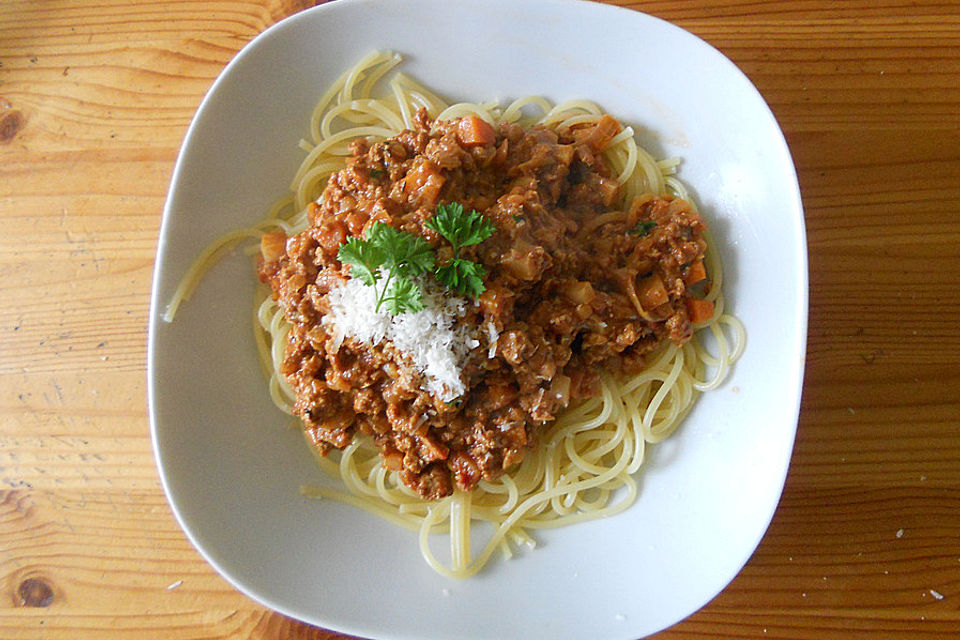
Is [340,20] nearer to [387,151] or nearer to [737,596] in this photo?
[387,151]

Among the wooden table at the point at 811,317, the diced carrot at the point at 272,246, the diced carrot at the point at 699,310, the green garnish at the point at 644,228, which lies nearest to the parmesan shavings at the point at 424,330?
the diced carrot at the point at 272,246

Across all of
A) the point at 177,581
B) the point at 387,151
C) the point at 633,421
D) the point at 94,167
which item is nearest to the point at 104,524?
the point at 177,581

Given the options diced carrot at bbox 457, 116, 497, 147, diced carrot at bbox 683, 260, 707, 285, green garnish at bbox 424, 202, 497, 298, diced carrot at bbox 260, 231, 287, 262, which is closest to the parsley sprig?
green garnish at bbox 424, 202, 497, 298

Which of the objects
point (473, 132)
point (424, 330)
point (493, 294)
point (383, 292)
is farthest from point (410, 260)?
point (473, 132)

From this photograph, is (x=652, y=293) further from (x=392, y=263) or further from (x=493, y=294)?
(x=392, y=263)

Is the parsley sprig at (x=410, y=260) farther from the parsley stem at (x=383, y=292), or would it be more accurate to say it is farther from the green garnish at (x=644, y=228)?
the green garnish at (x=644, y=228)

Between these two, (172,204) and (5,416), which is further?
(5,416)

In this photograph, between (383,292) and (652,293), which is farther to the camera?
(652,293)

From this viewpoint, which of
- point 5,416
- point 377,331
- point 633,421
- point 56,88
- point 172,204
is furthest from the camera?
point 56,88

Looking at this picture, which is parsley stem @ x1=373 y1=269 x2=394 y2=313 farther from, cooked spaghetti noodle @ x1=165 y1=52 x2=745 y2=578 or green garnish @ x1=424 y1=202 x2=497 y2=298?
cooked spaghetti noodle @ x1=165 y1=52 x2=745 y2=578
